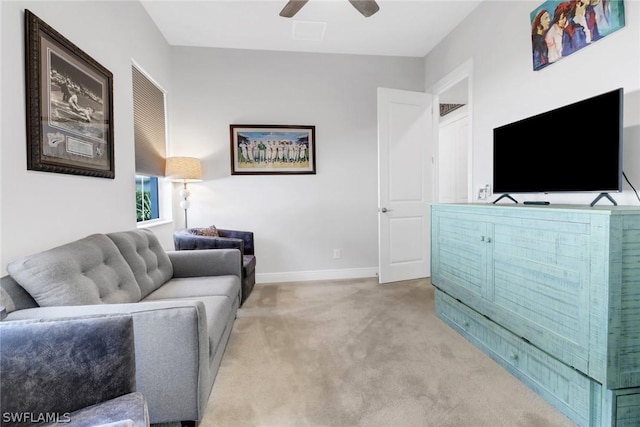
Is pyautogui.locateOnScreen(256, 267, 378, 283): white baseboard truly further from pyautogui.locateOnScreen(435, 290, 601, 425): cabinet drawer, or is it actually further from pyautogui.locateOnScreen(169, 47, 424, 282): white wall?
pyautogui.locateOnScreen(435, 290, 601, 425): cabinet drawer

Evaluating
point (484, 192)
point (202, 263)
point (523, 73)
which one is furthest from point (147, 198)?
point (523, 73)

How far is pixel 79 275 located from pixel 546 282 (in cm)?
226

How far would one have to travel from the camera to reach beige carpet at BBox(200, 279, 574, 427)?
1463 mm

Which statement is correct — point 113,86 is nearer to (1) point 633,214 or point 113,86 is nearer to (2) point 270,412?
(2) point 270,412

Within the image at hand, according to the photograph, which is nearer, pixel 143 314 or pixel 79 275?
pixel 143 314

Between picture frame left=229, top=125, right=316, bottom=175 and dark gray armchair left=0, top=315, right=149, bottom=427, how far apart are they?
2.94m

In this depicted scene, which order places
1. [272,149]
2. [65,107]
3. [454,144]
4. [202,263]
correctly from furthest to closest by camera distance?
1. [454,144]
2. [272,149]
3. [202,263]
4. [65,107]

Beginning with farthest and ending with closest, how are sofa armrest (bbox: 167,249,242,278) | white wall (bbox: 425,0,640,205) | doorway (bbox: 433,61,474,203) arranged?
doorway (bbox: 433,61,474,203)
sofa armrest (bbox: 167,249,242,278)
white wall (bbox: 425,0,640,205)

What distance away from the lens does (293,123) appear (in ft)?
12.5

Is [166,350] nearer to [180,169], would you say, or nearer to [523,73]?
[180,169]

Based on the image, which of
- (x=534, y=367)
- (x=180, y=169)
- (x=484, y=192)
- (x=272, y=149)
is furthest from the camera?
(x=272, y=149)

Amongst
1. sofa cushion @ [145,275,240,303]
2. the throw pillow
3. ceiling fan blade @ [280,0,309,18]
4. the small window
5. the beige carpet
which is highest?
ceiling fan blade @ [280,0,309,18]
